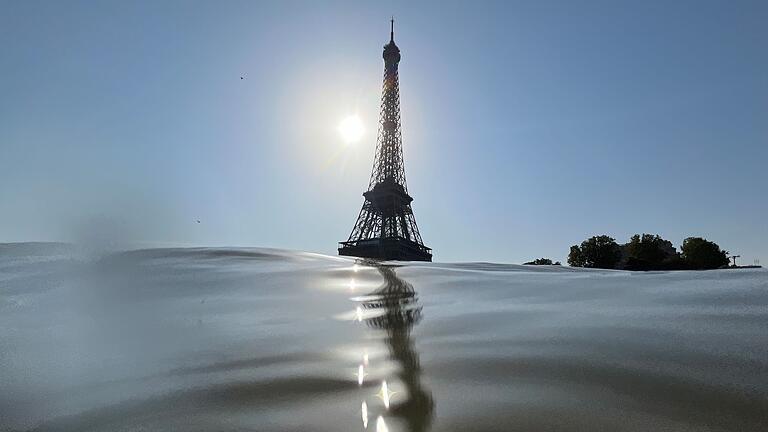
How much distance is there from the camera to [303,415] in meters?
1.12

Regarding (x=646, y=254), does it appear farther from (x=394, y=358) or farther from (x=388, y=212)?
(x=394, y=358)

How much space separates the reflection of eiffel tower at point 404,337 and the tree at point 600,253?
136 feet

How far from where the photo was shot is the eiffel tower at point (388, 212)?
4528 cm

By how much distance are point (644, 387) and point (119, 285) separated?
4.21 m

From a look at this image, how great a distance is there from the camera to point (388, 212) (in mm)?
47750

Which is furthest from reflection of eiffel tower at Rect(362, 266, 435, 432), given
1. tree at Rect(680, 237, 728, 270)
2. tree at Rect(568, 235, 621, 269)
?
tree at Rect(680, 237, 728, 270)

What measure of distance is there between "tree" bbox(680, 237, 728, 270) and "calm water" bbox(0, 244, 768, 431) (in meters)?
43.7

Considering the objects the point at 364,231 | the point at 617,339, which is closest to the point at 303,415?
the point at 617,339

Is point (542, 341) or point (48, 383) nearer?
point (48, 383)

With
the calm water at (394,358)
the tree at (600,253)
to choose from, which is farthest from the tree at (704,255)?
the calm water at (394,358)

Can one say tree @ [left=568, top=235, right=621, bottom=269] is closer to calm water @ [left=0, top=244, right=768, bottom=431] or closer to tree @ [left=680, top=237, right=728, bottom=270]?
tree @ [left=680, top=237, right=728, bottom=270]

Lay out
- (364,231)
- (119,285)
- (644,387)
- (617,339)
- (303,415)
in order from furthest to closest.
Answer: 1. (364,231)
2. (119,285)
3. (617,339)
4. (644,387)
5. (303,415)

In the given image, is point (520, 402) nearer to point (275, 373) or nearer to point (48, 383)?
point (275, 373)

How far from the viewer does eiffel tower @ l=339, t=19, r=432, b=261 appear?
45281 mm
